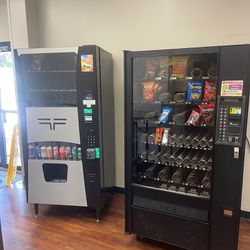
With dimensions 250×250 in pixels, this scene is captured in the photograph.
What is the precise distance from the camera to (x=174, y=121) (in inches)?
81.8

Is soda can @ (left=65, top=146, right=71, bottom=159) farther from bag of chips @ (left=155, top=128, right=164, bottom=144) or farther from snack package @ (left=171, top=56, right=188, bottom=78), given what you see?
snack package @ (left=171, top=56, right=188, bottom=78)

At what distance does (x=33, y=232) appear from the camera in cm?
239

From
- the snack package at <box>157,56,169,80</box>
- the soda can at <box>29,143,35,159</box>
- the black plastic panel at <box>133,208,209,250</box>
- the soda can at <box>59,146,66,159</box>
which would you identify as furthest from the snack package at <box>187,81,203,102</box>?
the soda can at <box>29,143,35,159</box>

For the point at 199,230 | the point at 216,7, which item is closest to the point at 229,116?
the point at 199,230

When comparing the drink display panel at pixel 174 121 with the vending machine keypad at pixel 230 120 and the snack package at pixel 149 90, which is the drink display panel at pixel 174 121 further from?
the vending machine keypad at pixel 230 120

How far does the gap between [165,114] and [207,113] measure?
362 millimetres

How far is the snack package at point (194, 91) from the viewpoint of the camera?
76.0 inches

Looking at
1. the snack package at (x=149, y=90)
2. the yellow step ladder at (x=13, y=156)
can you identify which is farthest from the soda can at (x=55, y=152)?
the yellow step ladder at (x=13, y=156)

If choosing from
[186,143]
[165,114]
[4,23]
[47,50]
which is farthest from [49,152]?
[4,23]

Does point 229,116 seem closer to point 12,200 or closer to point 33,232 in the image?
point 33,232

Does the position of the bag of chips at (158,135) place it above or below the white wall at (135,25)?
below

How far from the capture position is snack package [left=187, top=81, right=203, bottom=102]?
193cm

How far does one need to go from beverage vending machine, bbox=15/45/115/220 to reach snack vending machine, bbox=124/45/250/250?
0.45 metres

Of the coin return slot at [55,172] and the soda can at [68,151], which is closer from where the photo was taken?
the soda can at [68,151]
